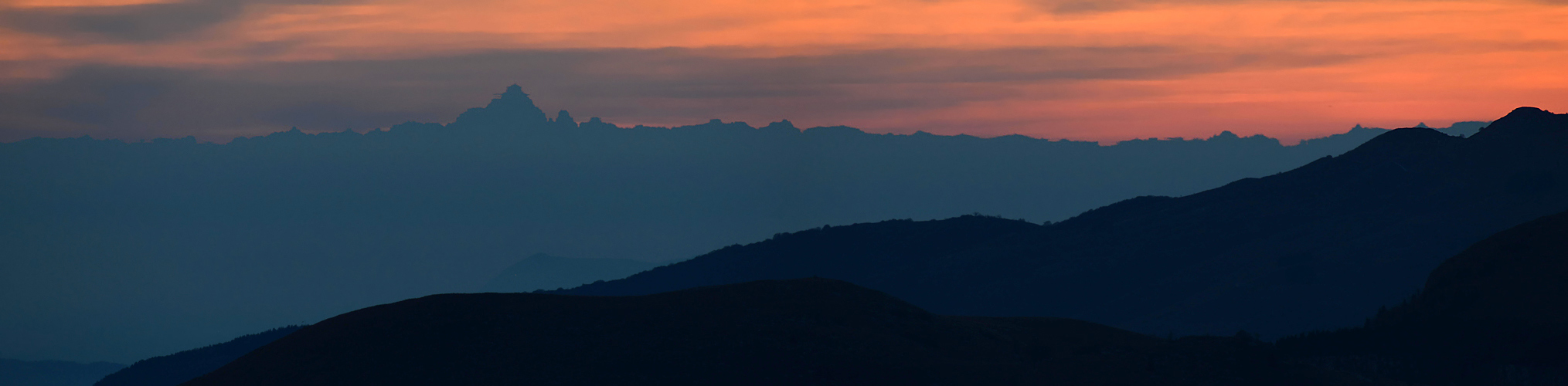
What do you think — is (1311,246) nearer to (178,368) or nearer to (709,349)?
(709,349)

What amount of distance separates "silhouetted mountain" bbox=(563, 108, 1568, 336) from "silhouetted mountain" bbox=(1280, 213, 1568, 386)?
5934 cm

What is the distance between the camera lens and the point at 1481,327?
66.4 metres

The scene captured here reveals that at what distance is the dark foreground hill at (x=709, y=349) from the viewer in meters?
50.2

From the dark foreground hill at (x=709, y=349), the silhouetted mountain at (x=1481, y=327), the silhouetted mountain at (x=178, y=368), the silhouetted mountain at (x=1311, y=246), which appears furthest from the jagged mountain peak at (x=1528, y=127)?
the silhouetted mountain at (x=178, y=368)

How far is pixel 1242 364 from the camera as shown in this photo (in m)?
53.5

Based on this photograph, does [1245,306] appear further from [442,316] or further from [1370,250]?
[442,316]

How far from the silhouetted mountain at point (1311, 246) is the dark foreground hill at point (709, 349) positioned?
88.1 metres

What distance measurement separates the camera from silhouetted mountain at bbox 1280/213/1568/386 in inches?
2419

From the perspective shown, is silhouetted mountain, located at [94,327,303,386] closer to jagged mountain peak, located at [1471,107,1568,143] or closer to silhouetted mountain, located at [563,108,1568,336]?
silhouetted mountain, located at [563,108,1568,336]

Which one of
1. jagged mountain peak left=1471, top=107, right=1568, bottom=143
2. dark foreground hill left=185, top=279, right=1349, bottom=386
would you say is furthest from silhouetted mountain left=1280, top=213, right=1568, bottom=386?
jagged mountain peak left=1471, top=107, right=1568, bottom=143

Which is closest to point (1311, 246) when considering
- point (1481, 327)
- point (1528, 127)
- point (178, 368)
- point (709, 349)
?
point (1528, 127)

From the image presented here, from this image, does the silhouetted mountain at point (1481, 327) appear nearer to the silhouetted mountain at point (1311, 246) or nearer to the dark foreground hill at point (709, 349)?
the dark foreground hill at point (709, 349)

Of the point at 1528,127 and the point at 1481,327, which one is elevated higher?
the point at 1528,127

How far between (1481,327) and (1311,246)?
102m
